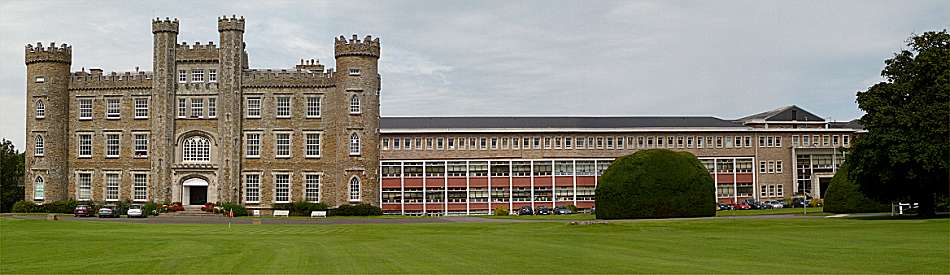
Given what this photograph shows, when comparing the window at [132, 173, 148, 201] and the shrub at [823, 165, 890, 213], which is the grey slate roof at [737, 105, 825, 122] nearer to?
the shrub at [823, 165, 890, 213]

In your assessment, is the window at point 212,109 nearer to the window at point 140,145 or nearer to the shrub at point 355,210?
the window at point 140,145

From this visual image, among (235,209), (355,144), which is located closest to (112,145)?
(235,209)

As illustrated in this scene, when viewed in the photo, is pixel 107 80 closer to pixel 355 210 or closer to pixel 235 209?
pixel 235 209

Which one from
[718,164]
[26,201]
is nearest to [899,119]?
[718,164]

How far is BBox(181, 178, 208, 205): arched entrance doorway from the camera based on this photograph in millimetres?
82875

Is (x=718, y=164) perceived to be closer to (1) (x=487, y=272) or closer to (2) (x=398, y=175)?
(2) (x=398, y=175)

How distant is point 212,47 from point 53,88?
1386cm

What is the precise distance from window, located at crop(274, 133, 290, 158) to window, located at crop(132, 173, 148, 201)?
11.1 m

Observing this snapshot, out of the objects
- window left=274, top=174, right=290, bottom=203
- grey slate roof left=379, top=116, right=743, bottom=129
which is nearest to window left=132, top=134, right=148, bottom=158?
window left=274, top=174, right=290, bottom=203

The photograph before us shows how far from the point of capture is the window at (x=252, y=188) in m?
83.8

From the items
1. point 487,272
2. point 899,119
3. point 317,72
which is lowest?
point 487,272

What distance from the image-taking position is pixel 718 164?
4449 inches

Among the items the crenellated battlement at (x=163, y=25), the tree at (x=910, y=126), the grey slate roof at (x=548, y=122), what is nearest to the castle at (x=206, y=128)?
the crenellated battlement at (x=163, y=25)

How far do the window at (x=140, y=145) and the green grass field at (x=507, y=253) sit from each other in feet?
130
